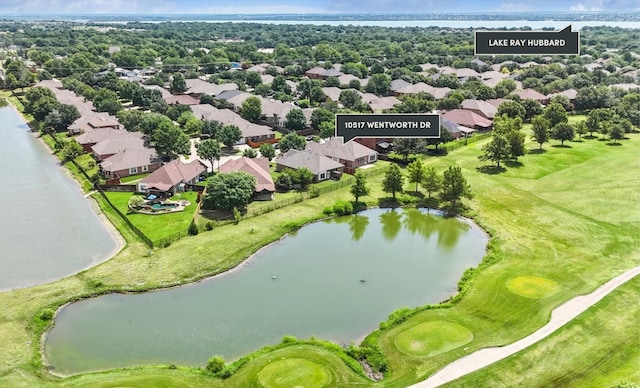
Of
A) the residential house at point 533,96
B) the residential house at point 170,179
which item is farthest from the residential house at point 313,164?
the residential house at point 533,96

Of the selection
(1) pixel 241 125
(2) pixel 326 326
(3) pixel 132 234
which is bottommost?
(2) pixel 326 326

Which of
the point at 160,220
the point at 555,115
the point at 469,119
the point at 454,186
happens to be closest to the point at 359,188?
the point at 454,186

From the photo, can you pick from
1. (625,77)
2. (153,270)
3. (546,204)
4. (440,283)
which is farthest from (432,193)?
(625,77)

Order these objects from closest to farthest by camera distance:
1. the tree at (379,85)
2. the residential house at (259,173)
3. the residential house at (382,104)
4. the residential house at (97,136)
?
the residential house at (259,173) → the residential house at (97,136) → the residential house at (382,104) → the tree at (379,85)

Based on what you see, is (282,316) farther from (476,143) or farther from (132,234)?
(476,143)

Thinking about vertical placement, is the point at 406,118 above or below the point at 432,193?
above

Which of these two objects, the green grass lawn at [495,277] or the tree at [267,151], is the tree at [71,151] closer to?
the tree at [267,151]

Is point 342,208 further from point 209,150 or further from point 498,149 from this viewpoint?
point 498,149
